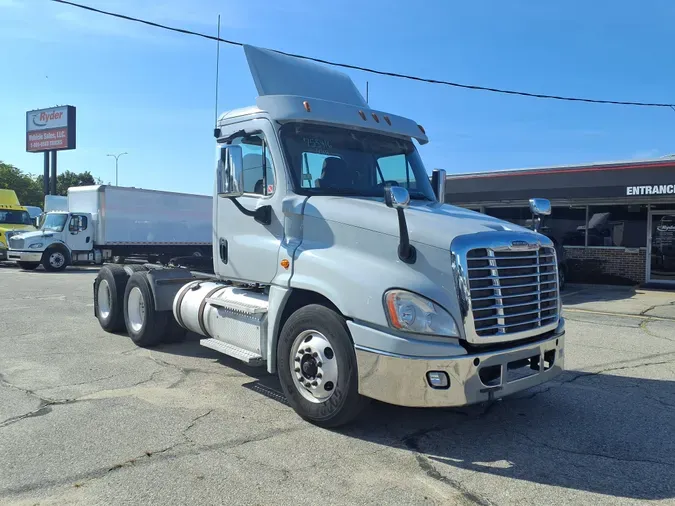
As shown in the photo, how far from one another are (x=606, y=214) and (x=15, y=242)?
21.7 meters

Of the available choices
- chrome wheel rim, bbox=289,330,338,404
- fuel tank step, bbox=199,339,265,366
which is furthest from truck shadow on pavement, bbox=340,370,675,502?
fuel tank step, bbox=199,339,265,366

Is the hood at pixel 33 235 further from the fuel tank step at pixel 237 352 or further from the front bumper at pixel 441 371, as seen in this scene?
the front bumper at pixel 441 371

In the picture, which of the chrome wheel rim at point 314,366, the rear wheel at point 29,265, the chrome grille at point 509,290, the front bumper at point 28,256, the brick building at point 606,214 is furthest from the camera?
the rear wheel at point 29,265

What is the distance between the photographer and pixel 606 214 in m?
18.7

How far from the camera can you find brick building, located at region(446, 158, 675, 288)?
17.3 meters

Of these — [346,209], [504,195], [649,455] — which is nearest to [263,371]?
[346,209]

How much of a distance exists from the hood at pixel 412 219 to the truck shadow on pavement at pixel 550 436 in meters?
1.58

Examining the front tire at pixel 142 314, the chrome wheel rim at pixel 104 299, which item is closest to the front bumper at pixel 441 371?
the front tire at pixel 142 314

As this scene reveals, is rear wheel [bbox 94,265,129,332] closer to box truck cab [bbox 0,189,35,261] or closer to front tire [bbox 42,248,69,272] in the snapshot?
front tire [bbox 42,248,69,272]

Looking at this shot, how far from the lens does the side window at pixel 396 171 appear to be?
19.1 feet

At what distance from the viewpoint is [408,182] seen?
6.00 m

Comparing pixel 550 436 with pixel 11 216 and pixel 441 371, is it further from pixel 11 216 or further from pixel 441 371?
pixel 11 216

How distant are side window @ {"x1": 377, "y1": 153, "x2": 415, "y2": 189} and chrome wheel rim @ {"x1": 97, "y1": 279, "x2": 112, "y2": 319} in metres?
5.02

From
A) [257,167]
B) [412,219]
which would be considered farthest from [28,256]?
[412,219]
